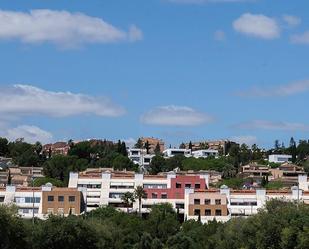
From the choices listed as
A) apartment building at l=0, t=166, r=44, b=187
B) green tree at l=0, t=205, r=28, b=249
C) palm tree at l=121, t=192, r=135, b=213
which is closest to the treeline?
Answer: green tree at l=0, t=205, r=28, b=249

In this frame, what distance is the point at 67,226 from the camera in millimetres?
73000

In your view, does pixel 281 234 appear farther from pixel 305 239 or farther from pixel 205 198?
pixel 205 198

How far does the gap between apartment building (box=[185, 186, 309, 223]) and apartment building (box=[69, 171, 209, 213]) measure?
5.45 metres

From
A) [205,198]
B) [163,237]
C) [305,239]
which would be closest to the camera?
[305,239]

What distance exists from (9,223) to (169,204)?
211 feet

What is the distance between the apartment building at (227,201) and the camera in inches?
4813

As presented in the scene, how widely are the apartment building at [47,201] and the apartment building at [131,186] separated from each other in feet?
16.3

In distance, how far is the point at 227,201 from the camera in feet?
411

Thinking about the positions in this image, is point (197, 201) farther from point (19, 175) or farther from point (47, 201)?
point (19, 175)

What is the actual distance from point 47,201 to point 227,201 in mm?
25826

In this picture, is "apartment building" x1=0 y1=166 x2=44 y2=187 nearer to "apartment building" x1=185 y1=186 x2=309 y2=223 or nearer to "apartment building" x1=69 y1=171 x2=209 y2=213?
"apartment building" x1=69 y1=171 x2=209 y2=213

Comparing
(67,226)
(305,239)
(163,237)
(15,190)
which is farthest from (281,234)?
(15,190)

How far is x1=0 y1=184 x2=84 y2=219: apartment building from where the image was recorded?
407 ft

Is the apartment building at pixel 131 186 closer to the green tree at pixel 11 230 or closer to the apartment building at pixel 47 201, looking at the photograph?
the apartment building at pixel 47 201
